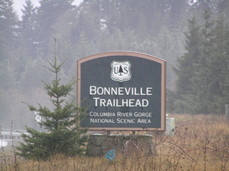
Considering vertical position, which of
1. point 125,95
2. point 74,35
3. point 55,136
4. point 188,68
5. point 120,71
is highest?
point 74,35

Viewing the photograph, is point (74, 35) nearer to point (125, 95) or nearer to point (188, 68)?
point (188, 68)

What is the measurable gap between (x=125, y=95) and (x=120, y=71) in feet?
1.98

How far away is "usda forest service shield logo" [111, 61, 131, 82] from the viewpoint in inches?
485

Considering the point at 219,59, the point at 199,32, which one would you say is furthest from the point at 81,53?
the point at 219,59

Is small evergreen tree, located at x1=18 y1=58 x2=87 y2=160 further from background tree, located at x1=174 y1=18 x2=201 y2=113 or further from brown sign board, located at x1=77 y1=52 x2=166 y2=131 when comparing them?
background tree, located at x1=174 y1=18 x2=201 y2=113

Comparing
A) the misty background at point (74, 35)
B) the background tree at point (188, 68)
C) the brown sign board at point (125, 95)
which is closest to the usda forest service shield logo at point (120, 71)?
the brown sign board at point (125, 95)

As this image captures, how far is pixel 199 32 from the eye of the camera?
47.2 metres

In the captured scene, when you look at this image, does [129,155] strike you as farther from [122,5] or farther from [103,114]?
[122,5]

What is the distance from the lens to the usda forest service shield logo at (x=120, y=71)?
1231 centimetres

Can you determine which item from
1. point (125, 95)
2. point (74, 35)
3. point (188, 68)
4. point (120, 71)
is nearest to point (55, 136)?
point (125, 95)

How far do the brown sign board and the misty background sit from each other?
48486 mm

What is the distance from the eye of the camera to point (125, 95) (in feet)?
40.4

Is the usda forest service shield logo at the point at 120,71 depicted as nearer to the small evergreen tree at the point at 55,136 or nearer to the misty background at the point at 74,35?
the small evergreen tree at the point at 55,136

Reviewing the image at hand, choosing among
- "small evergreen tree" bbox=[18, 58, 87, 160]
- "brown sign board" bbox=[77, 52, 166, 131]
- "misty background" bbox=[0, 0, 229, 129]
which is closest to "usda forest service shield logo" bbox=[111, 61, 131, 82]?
"brown sign board" bbox=[77, 52, 166, 131]
